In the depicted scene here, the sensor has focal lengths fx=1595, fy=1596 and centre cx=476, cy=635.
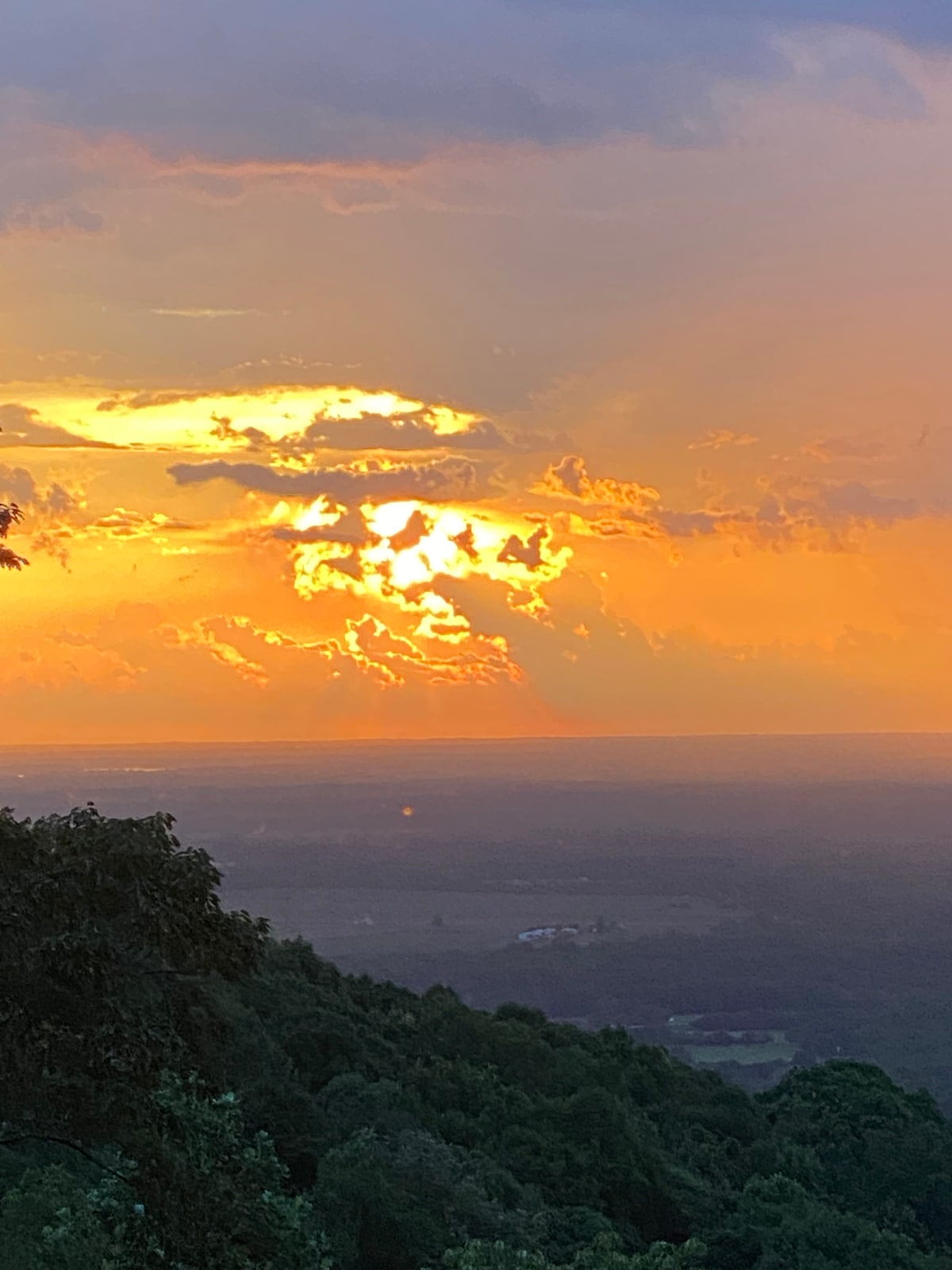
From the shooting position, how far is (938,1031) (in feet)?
607

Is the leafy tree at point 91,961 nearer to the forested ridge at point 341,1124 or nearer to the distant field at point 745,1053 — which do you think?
the forested ridge at point 341,1124

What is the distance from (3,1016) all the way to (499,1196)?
94.3 feet

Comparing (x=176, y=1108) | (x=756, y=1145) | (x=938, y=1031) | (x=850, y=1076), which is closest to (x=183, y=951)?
(x=176, y=1108)

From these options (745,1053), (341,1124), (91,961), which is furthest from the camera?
(745,1053)

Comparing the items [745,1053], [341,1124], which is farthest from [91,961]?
[745,1053]

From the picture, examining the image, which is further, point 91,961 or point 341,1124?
point 341,1124

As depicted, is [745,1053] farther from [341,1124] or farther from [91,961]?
[91,961]

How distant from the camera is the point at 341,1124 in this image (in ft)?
134

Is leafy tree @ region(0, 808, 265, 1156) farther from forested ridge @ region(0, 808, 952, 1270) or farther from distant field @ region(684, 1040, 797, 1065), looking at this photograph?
distant field @ region(684, 1040, 797, 1065)

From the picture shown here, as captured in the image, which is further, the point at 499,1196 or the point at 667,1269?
the point at 499,1196

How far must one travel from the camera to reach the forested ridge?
14039mm

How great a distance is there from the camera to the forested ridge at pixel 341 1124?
1404 cm

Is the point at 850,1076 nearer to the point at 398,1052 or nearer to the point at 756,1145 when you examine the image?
the point at 756,1145

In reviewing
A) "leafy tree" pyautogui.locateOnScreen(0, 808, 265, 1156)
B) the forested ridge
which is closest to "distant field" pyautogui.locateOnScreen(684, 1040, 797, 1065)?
the forested ridge
